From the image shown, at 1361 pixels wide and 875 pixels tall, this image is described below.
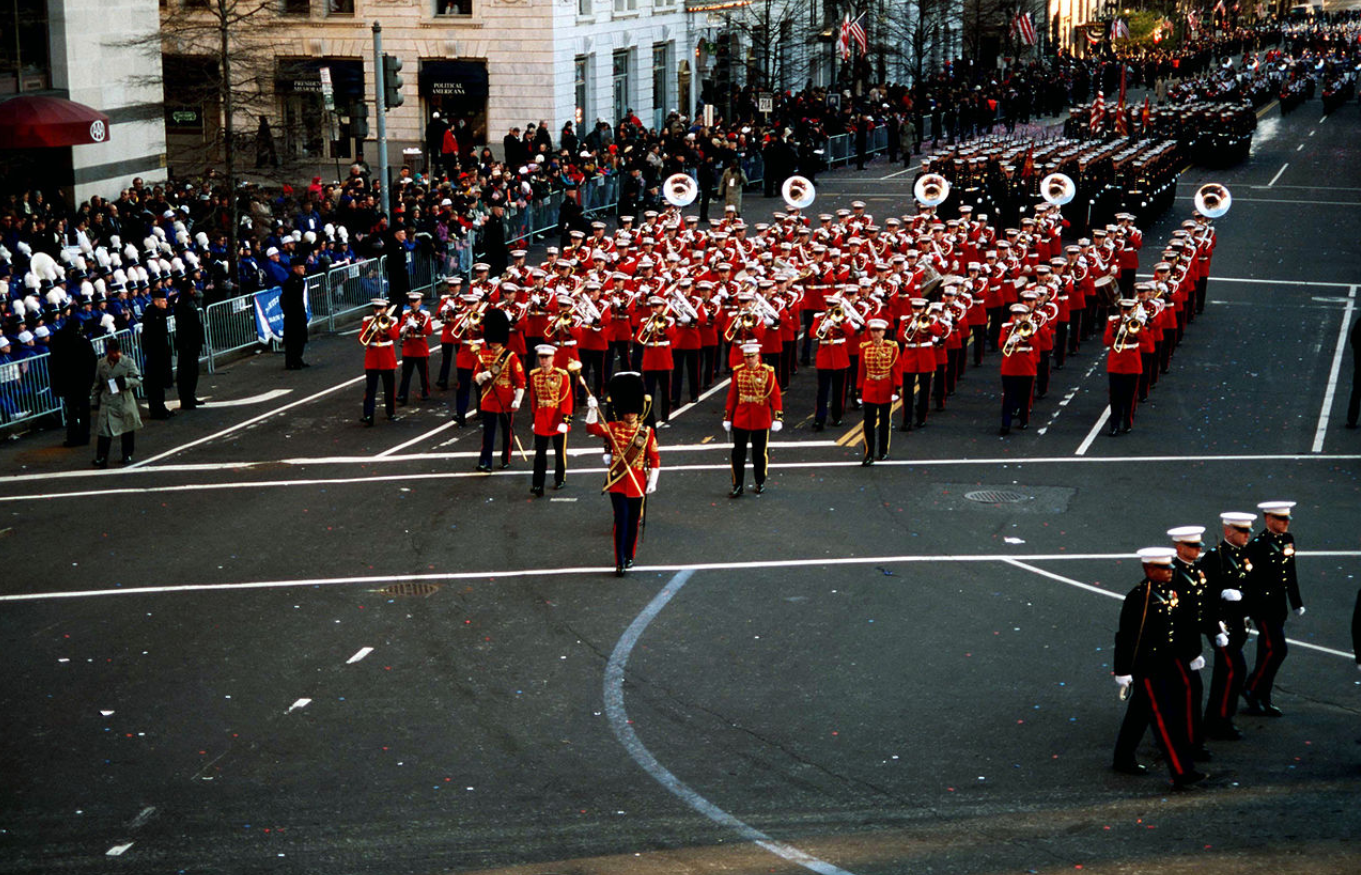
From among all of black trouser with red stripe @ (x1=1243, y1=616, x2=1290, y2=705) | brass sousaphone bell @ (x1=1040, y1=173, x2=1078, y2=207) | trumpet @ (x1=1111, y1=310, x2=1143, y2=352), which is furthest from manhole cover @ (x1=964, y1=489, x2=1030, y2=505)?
brass sousaphone bell @ (x1=1040, y1=173, x2=1078, y2=207)

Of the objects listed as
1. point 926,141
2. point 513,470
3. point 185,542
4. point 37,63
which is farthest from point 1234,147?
point 185,542

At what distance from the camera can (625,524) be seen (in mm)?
15828

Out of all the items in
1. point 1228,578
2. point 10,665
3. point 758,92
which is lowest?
point 10,665

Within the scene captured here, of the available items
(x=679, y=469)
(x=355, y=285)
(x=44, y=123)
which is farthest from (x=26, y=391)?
(x=44, y=123)

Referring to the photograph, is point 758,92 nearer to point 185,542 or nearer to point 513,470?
point 513,470

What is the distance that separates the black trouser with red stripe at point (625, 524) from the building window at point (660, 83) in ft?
144

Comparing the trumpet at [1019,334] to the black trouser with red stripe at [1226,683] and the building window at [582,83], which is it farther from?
the building window at [582,83]

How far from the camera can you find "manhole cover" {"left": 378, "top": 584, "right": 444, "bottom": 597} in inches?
604

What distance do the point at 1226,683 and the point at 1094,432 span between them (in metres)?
10.3

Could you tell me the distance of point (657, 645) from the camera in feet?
45.6

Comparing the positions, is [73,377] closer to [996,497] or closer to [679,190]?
[996,497]

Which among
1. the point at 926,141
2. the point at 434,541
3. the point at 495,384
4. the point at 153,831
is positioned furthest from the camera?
the point at 926,141

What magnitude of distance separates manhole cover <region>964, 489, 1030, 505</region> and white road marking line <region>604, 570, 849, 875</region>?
461cm

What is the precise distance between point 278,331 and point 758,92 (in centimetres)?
2802
